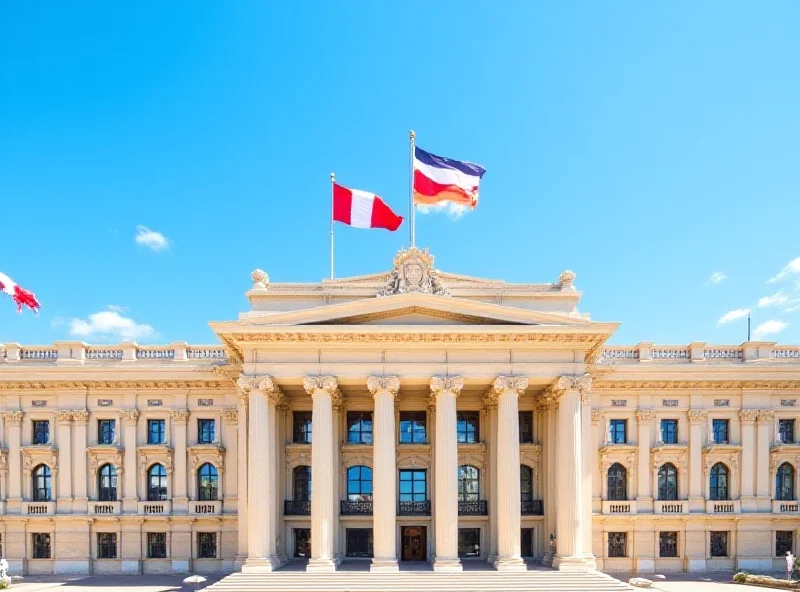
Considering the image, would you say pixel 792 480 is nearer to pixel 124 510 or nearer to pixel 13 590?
pixel 124 510

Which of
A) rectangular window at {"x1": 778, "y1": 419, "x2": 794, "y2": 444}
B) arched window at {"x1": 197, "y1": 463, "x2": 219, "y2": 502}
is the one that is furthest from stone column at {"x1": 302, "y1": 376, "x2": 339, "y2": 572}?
rectangular window at {"x1": 778, "y1": 419, "x2": 794, "y2": 444}

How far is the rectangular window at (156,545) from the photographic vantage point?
40.4m

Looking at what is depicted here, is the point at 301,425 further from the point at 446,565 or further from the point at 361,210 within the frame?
the point at 361,210

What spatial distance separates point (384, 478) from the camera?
33.8m

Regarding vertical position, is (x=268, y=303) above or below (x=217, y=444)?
above

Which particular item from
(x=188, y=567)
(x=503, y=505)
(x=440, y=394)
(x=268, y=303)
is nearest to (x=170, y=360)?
(x=268, y=303)

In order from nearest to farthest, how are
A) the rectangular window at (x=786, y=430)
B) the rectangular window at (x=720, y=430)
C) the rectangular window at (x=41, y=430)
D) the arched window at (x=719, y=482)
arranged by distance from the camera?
the arched window at (x=719, y=482) < the rectangular window at (x=41, y=430) < the rectangular window at (x=720, y=430) < the rectangular window at (x=786, y=430)

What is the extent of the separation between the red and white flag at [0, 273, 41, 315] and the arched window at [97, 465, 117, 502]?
48.7ft

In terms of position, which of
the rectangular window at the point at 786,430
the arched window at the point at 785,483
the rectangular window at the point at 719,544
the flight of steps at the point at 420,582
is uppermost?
the rectangular window at the point at 786,430

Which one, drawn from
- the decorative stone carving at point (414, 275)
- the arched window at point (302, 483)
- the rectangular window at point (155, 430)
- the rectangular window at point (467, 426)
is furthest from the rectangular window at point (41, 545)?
the rectangular window at point (467, 426)

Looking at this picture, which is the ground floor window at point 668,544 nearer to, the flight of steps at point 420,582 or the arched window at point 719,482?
the arched window at point 719,482

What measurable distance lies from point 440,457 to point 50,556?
89.7 feet

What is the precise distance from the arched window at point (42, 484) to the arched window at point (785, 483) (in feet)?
161

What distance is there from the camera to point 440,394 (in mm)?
34344
